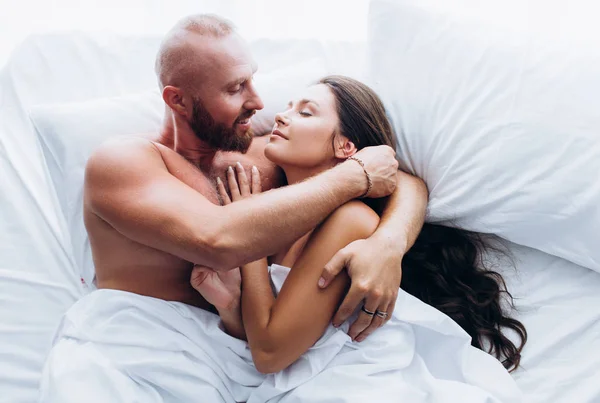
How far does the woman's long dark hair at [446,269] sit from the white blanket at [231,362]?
130mm

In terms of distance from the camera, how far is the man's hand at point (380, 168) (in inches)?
54.0

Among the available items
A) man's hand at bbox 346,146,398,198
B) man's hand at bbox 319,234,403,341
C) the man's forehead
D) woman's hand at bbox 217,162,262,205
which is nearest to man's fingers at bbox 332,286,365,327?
man's hand at bbox 319,234,403,341

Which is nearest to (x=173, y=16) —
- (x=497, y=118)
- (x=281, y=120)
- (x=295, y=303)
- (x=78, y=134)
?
(x=78, y=134)

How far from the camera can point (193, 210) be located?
1.17 meters

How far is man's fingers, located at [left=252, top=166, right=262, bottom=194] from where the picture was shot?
1.47m

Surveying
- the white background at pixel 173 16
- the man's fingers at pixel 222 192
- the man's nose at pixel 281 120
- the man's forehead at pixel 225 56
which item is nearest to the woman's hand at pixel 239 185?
the man's fingers at pixel 222 192

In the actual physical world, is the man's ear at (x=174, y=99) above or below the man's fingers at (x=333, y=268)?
above

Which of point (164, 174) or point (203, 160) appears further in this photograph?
point (203, 160)

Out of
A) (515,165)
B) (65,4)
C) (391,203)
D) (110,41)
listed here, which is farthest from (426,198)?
(65,4)

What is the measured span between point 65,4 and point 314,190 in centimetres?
141

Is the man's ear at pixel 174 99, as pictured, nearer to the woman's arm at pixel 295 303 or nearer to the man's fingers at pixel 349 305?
the woman's arm at pixel 295 303

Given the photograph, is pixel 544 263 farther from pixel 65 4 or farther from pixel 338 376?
pixel 65 4

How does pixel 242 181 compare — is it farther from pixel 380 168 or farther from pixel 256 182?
pixel 380 168

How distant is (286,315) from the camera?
3.91 ft
